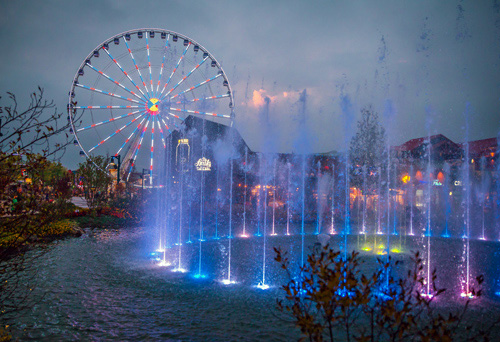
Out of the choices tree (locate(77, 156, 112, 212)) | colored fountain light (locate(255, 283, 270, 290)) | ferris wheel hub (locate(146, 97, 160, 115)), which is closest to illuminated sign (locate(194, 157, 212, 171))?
ferris wheel hub (locate(146, 97, 160, 115))

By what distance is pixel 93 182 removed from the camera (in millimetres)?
23938

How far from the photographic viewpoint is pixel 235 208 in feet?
99.0

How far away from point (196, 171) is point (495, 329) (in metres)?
35.9

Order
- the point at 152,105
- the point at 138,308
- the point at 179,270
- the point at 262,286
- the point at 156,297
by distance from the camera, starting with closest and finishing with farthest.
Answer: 1. the point at 138,308
2. the point at 156,297
3. the point at 262,286
4. the point at 179,270
5. the point at 152,105

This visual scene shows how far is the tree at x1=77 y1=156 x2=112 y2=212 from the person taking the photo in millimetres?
23619

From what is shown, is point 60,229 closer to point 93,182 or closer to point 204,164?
point 93,182

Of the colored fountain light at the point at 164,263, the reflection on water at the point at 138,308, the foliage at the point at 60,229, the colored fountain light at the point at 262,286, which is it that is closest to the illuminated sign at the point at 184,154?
the foliage at the point at 60,229

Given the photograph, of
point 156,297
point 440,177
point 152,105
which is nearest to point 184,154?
point 152,105

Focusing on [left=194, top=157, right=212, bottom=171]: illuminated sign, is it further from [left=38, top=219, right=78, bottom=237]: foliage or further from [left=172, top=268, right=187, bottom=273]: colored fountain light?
[left=172, top=268, right=187, bottom=273]: colored fountain light

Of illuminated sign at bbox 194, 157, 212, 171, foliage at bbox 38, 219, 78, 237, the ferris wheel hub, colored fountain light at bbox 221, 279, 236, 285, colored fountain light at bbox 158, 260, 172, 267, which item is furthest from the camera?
illuminated sign at bbox 194, 157, 212, 171

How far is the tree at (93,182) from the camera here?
2362 centimetres

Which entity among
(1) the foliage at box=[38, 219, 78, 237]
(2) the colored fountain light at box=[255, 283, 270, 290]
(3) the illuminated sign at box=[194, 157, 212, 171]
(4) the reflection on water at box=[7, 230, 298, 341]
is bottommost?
(4) the reflection on water at box=[7, 230, 298, 341]

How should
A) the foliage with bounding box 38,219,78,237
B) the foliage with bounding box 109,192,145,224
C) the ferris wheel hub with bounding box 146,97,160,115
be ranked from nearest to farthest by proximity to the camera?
1. the foliage with bounding box 38,219,78,237
2. the foliage with bounding box 109,192,145,224
3. the ferris wheel hub with bounding box 146,97,160,115

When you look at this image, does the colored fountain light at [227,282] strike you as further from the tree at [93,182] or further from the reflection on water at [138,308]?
the tree at [93,182]
